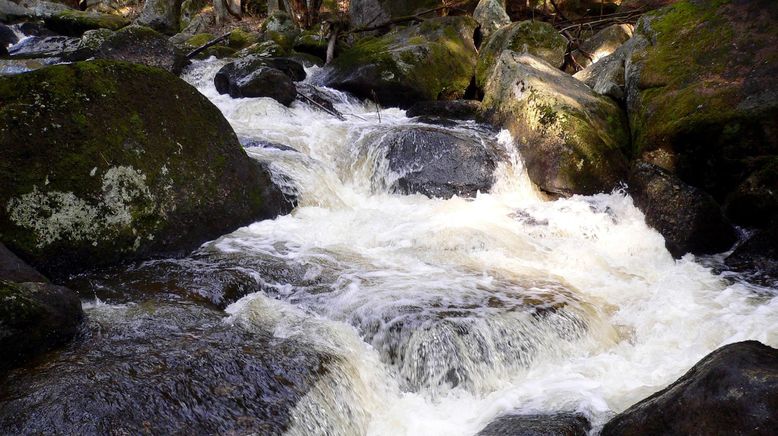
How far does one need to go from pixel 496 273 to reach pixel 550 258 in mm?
1176

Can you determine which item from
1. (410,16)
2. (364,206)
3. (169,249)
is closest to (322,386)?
(169,249)

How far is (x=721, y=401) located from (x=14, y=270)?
4.71 m

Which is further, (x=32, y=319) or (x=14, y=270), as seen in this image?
(x=14, y=270)

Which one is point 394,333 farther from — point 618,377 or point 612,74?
point 612,74

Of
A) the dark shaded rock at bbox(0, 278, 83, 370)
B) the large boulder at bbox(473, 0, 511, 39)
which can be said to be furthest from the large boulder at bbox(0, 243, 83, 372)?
the large boulder at bbox(473, 0, 511, 39)

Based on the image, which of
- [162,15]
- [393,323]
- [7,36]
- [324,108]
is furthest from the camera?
[162,15]

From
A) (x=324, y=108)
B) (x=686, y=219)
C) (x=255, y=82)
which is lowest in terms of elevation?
(x=324, y=108)

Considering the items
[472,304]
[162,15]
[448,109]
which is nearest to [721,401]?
[472,304]

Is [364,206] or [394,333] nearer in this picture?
[394,333]

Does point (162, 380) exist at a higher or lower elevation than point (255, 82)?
lower

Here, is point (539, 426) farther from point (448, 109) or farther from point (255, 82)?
point (255, 82)

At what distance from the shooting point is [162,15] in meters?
25.9

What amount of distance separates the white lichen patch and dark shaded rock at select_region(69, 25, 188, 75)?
7.89 meters

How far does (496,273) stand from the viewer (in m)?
5.82
